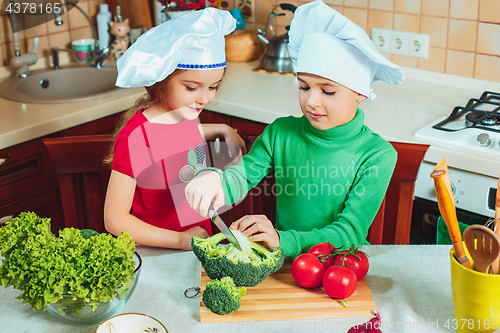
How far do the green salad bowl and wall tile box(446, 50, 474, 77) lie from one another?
149 centimetres

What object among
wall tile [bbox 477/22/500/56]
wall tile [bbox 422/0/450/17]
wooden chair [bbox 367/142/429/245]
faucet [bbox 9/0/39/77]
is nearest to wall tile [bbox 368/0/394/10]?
wall tile [bbox 422/0/450/17]

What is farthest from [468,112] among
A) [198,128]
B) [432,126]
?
[198,128]

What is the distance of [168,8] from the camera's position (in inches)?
83.2

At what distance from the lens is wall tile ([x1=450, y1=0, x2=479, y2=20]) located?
1.68m

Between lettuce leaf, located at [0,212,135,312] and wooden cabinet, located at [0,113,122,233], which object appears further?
wooden cabinet, located at [0,113,122,233]

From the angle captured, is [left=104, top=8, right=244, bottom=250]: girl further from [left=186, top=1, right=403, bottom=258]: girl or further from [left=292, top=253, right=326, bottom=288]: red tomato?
[left=292, top=253, right=326, bottom=288]: red tomato

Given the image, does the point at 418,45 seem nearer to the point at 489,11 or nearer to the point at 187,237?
the point at 489,11

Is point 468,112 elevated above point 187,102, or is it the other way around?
point 187,102

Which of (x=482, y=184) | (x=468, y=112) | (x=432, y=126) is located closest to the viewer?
(x=482, y=184)

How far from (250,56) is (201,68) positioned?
1371 millimetres

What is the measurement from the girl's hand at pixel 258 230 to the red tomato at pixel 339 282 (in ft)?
0.41

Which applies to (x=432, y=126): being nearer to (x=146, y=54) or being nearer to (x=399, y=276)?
(x=399, y=276)

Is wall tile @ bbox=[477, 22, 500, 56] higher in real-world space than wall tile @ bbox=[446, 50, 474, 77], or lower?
higher

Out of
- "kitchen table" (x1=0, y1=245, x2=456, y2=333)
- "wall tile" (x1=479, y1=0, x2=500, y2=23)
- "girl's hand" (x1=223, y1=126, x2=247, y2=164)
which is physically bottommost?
"kitchen table" (x1=0, y1=245, x2=456, y2=333)
